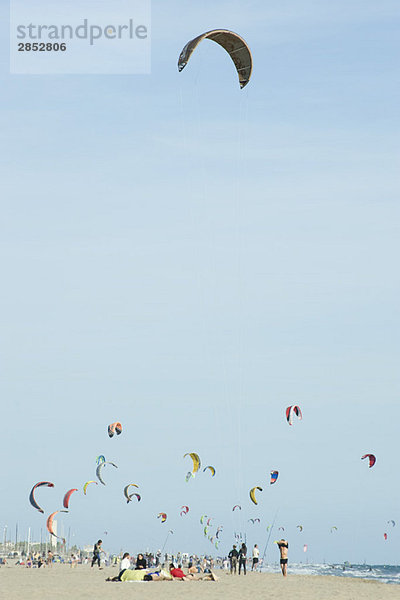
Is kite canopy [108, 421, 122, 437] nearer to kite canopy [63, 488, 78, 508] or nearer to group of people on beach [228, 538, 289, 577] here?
kite canopy [63, 488, 78, 508]

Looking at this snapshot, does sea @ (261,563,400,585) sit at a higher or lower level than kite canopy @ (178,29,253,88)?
lower

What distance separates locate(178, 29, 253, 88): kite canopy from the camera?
2362 centimetres

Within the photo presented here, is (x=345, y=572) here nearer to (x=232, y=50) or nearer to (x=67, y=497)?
(x=67, y=497)

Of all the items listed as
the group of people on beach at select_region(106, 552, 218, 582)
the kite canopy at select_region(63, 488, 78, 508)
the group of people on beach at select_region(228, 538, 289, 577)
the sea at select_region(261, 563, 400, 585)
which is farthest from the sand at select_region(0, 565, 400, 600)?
the sea at select_region(261, 563, 400, 585)

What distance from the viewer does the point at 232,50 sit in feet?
83.2

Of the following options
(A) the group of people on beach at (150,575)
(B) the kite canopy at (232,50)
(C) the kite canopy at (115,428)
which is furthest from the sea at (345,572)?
(B) the kite canopy at (232,50)

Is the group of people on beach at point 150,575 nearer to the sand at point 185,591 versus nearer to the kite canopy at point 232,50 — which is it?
the sand at point 185,591

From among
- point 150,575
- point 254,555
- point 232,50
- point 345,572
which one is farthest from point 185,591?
point 345,572

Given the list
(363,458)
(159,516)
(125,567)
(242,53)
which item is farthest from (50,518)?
(159,516)

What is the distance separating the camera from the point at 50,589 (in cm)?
2309

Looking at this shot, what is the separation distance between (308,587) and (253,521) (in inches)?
2426

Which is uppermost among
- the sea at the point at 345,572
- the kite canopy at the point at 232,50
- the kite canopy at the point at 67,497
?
the kite canopy at the point at 232,50

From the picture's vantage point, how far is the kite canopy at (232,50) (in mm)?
23625

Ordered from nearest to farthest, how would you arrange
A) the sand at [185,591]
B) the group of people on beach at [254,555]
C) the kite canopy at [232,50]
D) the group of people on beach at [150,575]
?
the sand at [185,591], the kite canopy at [232,50], the group of people on beach at [150,575], the group of people on beach at [254,555]
